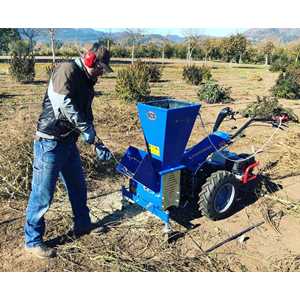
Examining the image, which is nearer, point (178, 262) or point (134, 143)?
point (178, 262)

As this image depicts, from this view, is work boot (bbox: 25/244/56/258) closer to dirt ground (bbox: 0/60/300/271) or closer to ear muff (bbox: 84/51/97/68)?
dirt ground (bbox: 0/60/300/271)

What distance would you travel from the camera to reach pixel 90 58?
3318mm

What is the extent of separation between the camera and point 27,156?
5.12m

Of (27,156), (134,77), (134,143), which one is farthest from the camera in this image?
(134,77)

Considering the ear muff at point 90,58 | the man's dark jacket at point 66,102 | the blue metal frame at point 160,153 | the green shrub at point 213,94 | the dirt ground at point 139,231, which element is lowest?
the dirt ground at point 139,231

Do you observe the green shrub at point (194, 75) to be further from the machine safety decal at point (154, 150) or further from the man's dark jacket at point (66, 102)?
the man's dark jacket at point (66, 102)

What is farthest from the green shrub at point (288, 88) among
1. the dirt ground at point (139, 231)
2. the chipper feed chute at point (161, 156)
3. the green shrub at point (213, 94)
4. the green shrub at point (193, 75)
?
the chipper feed chute at point (161, 156)

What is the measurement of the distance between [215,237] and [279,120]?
5.38ft

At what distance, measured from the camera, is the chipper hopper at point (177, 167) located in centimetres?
387

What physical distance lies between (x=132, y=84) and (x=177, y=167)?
8057 millimetres

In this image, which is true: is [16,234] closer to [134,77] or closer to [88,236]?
[88,236]

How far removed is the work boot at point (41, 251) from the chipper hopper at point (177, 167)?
3.66 ft

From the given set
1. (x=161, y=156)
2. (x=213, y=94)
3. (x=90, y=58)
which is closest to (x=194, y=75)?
(x=213, y=94)

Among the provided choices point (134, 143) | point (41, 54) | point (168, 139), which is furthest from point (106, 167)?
point (41, 54)
